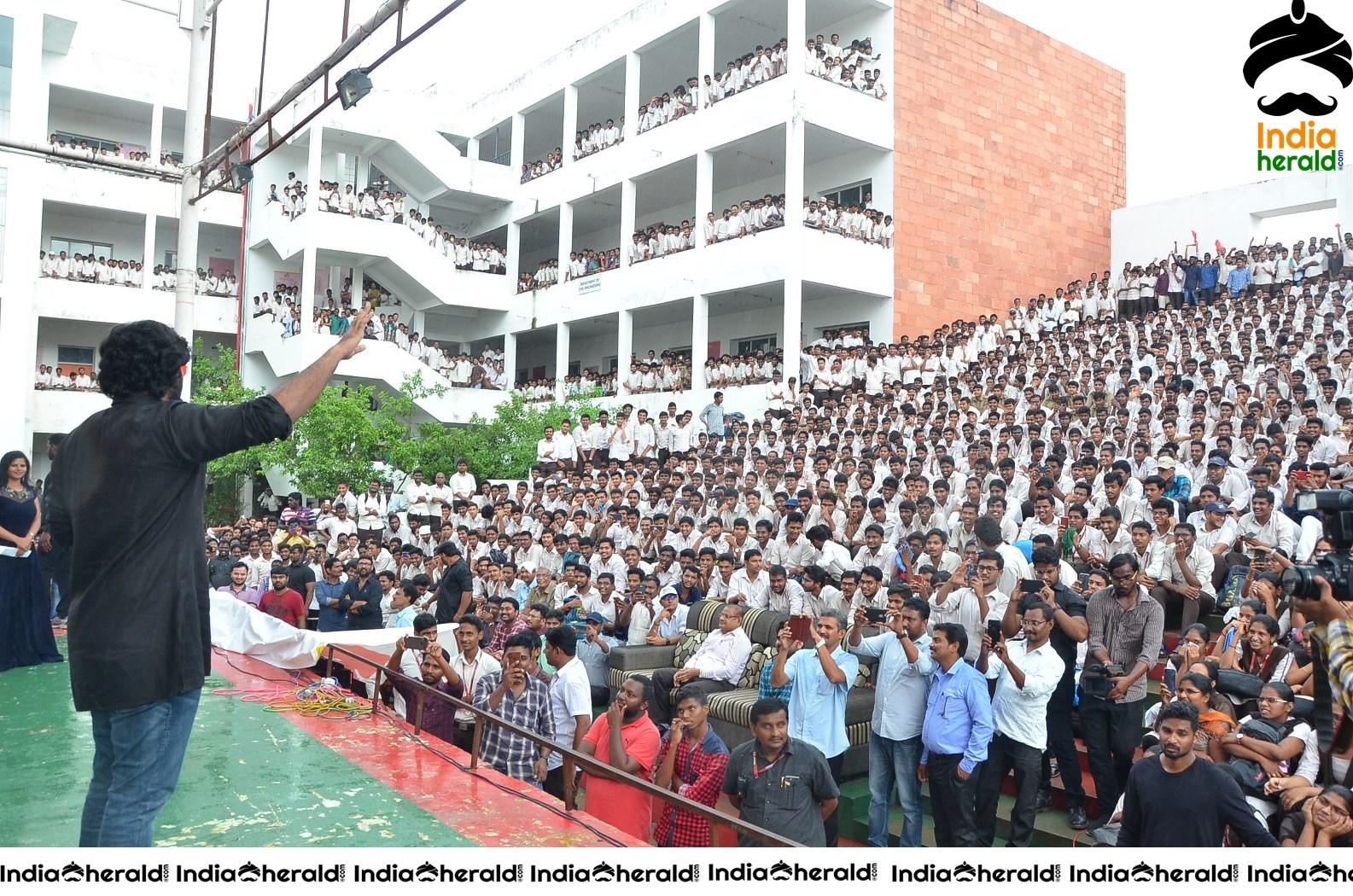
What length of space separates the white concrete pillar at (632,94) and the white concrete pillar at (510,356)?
21.2ft

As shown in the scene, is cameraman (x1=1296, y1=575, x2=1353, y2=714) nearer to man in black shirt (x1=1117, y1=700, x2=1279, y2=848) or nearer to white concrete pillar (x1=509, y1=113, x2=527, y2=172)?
man in black shirt (x1=1117, y1=700, x2=1279, y2=848)

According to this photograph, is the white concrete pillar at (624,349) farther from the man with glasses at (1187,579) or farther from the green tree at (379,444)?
the man with glasses at (1187,579)

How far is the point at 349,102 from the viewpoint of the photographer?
329 inches

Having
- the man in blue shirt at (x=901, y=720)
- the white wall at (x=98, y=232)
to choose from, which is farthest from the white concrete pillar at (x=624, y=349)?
the man in blue shirt at (x=901, y=720)

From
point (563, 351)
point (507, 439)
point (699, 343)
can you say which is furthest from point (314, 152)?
point (699, 343)

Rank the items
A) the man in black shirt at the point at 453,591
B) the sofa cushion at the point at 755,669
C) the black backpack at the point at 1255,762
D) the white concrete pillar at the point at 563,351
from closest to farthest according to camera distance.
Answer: the black backpack at the point at 1255,762 → the sofa cushion at the point at 755,669 → the man in black shirt at the point at 453,591 → the white concrete pillar at the point at 563,351

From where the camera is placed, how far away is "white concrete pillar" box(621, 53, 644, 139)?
24266 mm

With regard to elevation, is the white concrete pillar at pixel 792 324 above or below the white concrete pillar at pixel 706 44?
below

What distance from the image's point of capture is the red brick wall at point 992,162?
21.8 metres

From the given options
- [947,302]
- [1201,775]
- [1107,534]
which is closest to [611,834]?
[1201,775]

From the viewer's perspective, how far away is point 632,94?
2428 cm

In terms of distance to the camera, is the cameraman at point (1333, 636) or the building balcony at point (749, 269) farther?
the building balcony at point (749, 269)

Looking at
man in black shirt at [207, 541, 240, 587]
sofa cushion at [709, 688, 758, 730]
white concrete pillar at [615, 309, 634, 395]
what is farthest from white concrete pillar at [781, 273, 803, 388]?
sofa cushion at [709, 688, 758, 730]

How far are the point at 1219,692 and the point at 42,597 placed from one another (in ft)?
25.0
